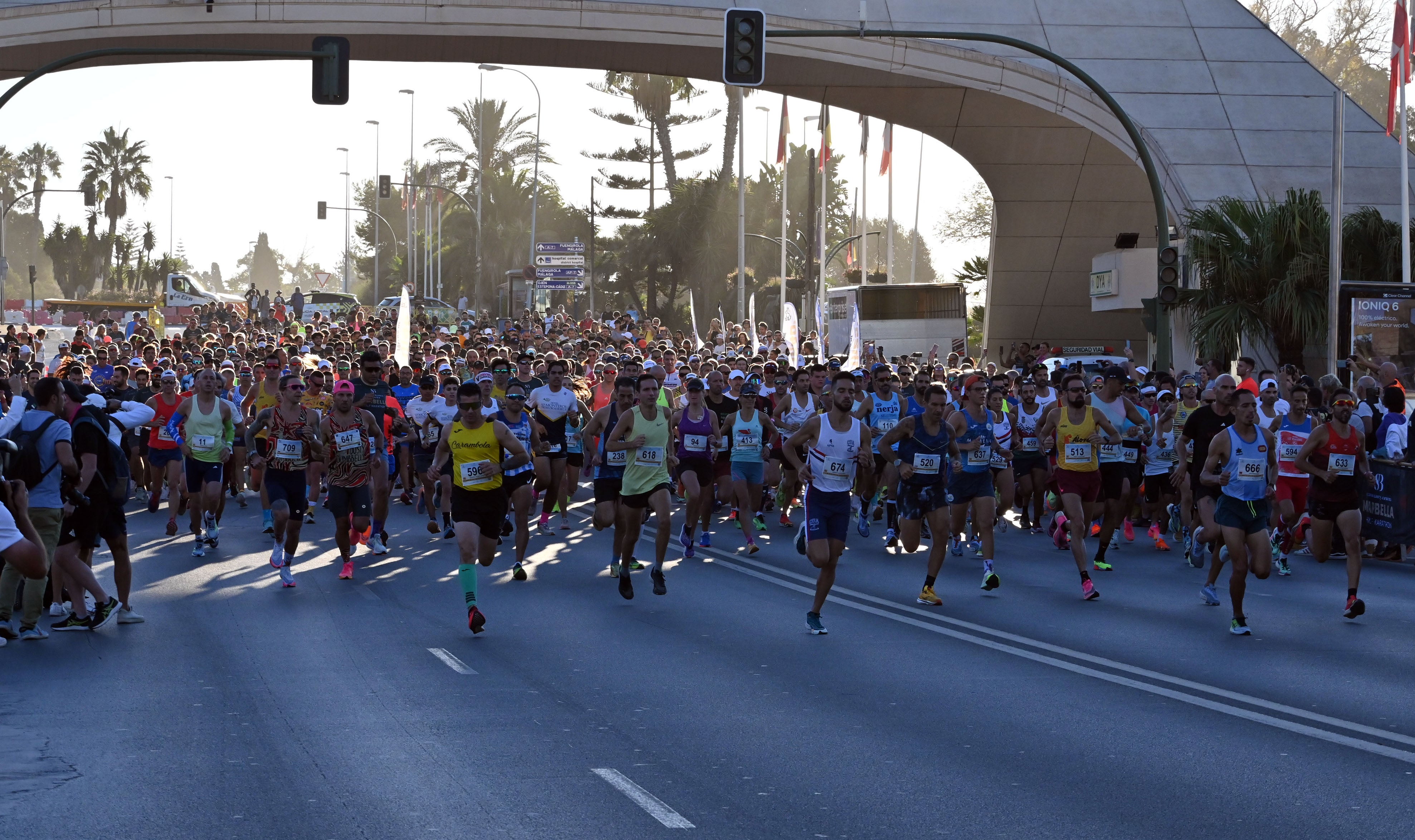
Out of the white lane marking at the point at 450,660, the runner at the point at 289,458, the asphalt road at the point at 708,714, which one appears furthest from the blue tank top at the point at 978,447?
the runner at the point at 289,458

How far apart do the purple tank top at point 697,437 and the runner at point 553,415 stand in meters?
→ 1.60

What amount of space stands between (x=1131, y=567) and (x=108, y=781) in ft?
36.8

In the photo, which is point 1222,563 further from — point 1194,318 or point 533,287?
point 533,287

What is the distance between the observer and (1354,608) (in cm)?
1246

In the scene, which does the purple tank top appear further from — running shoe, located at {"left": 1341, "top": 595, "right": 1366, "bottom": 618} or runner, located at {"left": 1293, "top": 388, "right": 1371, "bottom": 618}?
running shoe, located at {"left": 1341, "top": 595, "right": 1366, "bottom": 618}

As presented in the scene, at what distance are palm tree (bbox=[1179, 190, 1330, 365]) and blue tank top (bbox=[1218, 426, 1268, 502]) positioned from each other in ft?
54.2

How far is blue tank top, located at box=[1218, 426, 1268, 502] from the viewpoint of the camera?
12039mm

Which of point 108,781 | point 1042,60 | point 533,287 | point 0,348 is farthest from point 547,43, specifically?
point 108,781

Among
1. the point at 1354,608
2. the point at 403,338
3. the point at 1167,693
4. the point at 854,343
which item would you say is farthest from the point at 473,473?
the point at 854,343

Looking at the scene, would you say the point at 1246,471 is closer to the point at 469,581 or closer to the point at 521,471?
the point at 469,581

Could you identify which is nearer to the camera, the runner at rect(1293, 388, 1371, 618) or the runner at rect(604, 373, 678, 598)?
the runner at rect(1293, 388, 1371, 618)

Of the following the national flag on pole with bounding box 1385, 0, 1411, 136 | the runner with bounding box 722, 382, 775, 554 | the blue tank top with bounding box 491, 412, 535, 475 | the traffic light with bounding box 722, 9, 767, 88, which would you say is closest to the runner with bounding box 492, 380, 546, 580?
the blue tank top with bounding box 491, 412, 535, 475

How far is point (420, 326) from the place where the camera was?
1746 inches

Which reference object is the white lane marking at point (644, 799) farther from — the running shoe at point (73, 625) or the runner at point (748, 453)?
the runner at point (748, 453)
